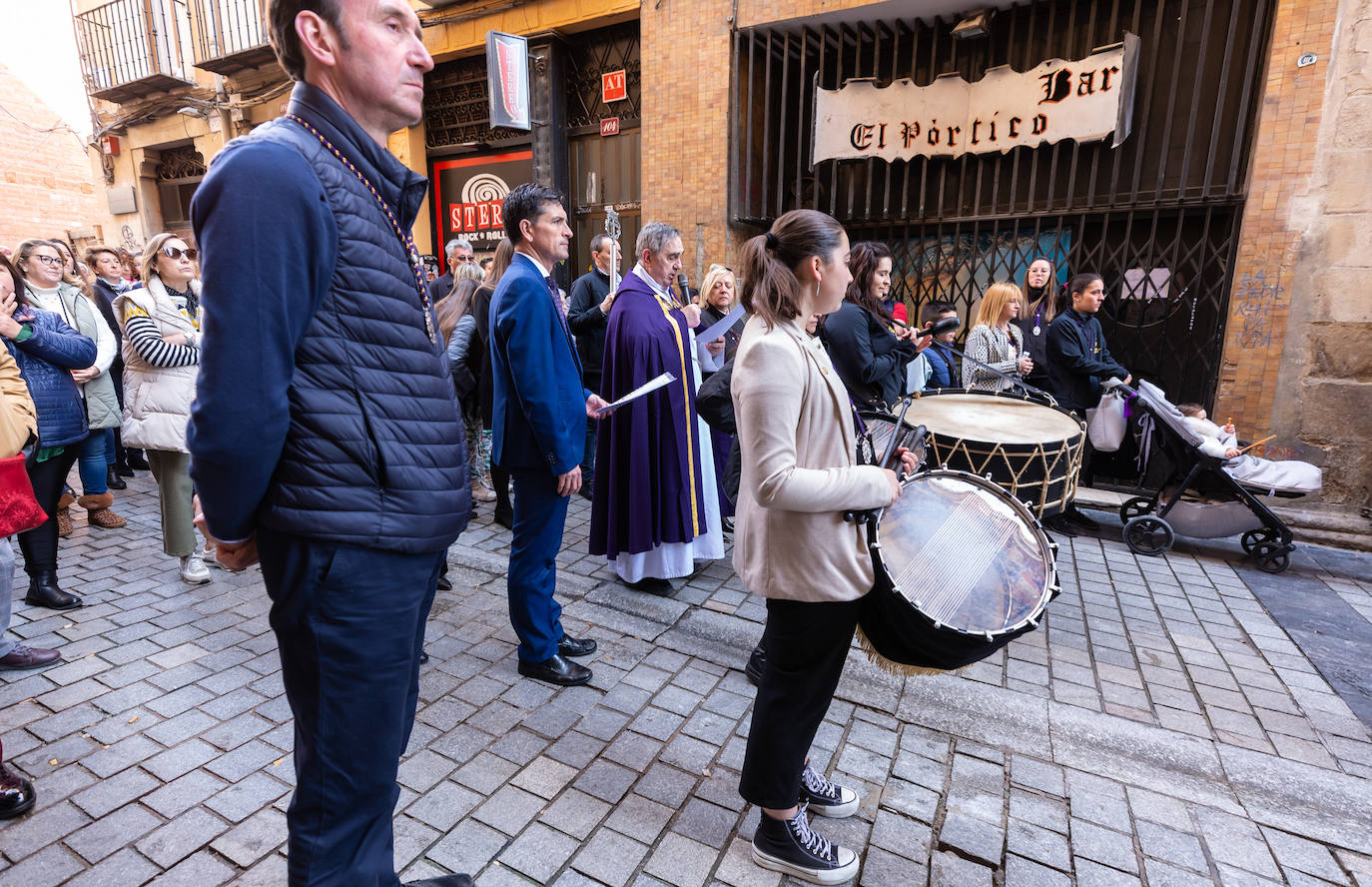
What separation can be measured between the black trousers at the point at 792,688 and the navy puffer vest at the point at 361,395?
A: 1036mm

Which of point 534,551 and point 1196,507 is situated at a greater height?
point 534,551

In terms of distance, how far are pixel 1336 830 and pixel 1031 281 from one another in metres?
4.86

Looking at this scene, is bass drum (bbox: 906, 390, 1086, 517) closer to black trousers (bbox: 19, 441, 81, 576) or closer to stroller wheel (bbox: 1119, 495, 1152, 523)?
stroller wheel (bbox: 1119, 495, 1152, 523)

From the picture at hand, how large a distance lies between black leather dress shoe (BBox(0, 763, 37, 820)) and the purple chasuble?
261 cm

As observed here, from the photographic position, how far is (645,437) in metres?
4.05

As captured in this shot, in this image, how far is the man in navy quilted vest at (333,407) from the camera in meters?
1.24

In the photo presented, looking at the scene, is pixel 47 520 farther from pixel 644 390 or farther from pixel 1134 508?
pixel 1134 508

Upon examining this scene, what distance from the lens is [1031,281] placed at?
20.7ft

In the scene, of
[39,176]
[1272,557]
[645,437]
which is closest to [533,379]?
[645,437]

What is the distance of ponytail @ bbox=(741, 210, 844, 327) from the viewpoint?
1.95 meters

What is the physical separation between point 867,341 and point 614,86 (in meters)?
6.41

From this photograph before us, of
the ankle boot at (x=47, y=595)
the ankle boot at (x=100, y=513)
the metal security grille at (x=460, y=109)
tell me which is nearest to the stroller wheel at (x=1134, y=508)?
the ankle boot at (x=47, y=595)

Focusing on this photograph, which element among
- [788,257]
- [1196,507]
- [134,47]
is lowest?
[1196,507]

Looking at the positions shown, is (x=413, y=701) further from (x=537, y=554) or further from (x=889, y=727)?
(x=889, y=727)
